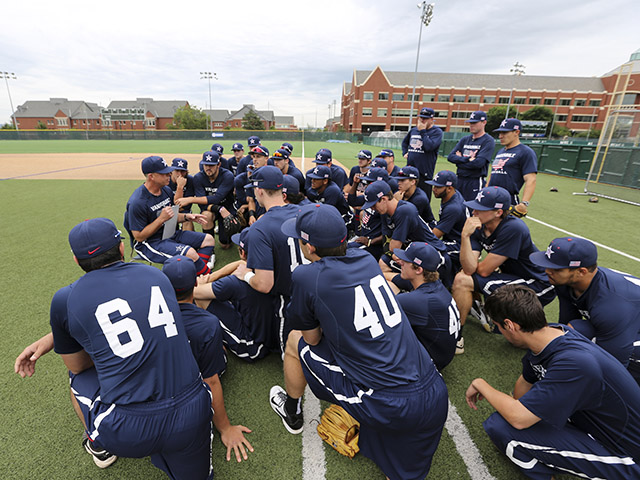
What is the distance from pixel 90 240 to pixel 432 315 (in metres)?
2.68

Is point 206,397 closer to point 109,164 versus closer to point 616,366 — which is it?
point 616,366

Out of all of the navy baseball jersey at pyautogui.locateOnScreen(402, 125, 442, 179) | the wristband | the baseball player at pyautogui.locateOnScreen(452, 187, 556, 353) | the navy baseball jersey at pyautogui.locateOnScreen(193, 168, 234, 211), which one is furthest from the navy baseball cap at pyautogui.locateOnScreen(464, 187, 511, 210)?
the navy baseball jersey at pyautogui.locateOnScreen(193, 168, 234, 211)

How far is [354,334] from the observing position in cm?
205

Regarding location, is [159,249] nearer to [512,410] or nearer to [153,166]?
[153,166]

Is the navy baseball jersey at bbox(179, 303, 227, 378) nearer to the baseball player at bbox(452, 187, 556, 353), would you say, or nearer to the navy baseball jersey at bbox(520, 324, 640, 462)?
the navy baseball jersey at bbox(520, 324, 640, 462)

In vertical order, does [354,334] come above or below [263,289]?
above

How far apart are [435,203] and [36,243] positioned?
37.9ft

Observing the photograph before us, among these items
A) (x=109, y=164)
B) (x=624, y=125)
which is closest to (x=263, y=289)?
(x=624, y=125)

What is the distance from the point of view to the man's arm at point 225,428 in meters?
2.56

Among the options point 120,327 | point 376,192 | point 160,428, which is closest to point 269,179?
point 376,192

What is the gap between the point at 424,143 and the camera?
23.6 ft

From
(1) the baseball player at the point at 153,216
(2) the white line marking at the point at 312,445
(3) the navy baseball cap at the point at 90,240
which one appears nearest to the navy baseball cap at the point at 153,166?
(1) the baseball player at the point at 153,216

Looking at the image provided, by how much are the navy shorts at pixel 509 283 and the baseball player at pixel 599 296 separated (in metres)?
0.90

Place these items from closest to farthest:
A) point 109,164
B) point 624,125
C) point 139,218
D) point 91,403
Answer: point 91,403, point 139,218, point 624,125, point 109,164
